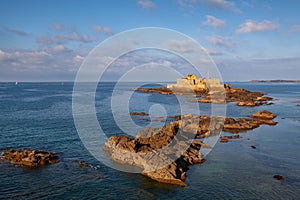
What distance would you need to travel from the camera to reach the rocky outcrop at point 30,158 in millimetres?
32616

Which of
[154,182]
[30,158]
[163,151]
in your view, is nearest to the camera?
[154,182]

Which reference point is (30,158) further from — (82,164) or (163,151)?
(163,151)

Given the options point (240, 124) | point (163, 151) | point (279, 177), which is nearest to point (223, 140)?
point (240, 124)

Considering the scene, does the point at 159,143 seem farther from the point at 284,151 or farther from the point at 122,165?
the point at 284,151

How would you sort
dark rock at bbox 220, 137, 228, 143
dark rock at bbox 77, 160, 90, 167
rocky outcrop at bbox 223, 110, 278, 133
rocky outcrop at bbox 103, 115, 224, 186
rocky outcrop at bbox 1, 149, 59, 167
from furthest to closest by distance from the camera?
rocky outcrop at bbox 223, 110, 278, 133 → dark rock at bbox 220, 137, 228, 143 → dark rock at bbox 77, 160, 90, 167 → rocky outcrop at bbox 1, 149, 59, 167 → rocky outcrop at bbox 103, 115, 224, 186

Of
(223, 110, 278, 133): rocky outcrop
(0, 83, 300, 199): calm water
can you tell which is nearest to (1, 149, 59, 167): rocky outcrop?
(0, 83, 300, 199): calm water

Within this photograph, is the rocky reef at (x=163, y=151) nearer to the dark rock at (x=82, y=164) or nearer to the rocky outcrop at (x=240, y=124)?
the dark rock at (x=82, y=164)

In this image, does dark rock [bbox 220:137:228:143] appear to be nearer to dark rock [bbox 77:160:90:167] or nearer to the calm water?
the calm water

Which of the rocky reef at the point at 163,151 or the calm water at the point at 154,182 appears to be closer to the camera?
the calm water at the point at 154,182

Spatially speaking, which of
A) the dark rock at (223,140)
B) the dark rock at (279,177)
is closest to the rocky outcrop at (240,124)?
the dark rock at (223,140)

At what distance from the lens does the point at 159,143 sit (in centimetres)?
3750

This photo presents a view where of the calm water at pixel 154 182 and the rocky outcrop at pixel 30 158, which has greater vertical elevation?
the rocky outcrop at pixel 30 158

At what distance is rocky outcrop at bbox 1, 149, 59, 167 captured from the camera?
32.6 metres

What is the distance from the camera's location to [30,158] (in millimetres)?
33031
